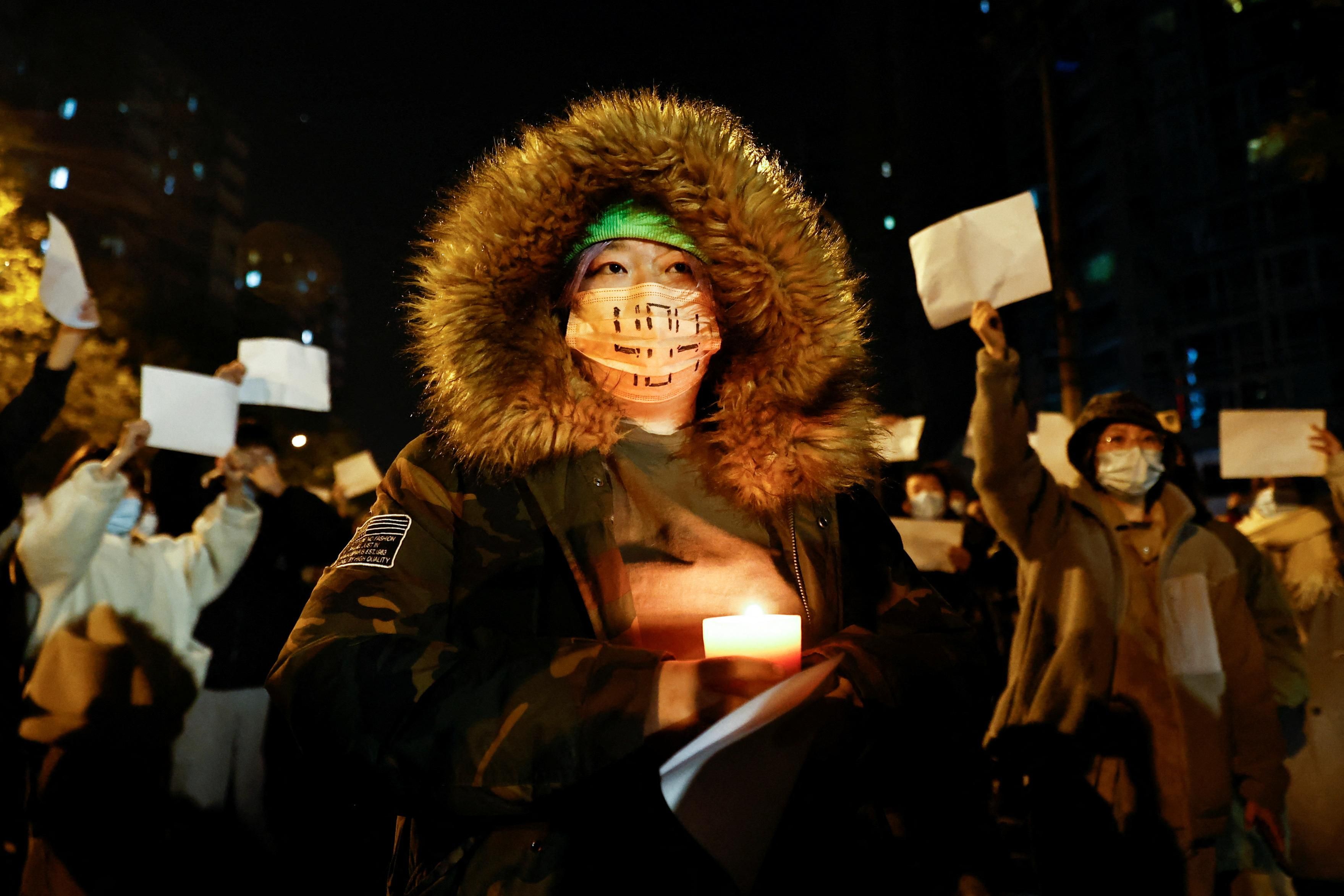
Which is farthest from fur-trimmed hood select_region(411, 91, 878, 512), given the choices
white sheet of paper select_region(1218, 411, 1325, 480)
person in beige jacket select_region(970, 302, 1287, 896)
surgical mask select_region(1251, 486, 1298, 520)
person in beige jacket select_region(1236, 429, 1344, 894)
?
surgical mask select_region(1251, 486, 1298, 520)

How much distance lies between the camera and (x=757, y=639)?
1.54 metres

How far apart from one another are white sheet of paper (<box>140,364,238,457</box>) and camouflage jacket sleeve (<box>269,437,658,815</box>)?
3.67 metres

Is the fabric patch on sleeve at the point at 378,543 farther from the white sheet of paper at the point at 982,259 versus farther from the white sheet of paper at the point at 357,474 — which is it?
the white sheet of paper at the point at 357,474

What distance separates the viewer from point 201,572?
227 inches

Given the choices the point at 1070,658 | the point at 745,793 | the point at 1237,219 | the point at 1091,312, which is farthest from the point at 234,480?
the point at 1091,312

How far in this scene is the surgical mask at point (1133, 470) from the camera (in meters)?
4.97

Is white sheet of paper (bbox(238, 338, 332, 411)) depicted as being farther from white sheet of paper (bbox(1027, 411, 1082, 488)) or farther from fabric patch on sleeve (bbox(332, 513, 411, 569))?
white sheet of paper (bbox(1027, 411, 1082, 488))

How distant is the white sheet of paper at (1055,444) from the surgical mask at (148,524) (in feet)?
20.1

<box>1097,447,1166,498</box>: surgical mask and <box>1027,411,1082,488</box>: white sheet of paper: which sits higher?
<box>1027,411,1082,488</box>: white sheet of paper

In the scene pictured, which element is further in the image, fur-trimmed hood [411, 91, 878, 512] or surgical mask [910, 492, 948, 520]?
surgical mask [910, 492, 948, 520]

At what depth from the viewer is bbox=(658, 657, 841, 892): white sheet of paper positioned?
1.38 meters

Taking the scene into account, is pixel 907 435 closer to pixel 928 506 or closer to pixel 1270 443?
pixel 928 506

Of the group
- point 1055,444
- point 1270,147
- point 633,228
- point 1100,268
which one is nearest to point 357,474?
point 1055,444

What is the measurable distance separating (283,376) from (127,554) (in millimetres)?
1307
